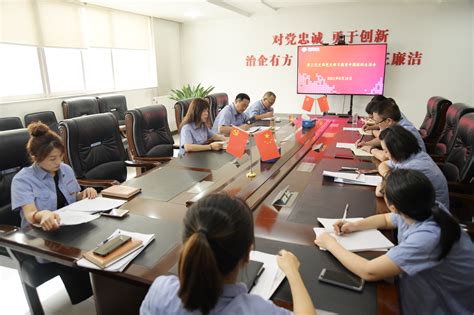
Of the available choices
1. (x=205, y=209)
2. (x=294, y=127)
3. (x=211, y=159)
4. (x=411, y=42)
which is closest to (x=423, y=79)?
(x=411, y=42)

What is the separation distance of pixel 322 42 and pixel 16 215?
532 cm

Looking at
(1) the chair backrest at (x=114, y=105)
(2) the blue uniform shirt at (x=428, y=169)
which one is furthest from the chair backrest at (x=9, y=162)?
(1) the chair backrest at (x=114, y=105)

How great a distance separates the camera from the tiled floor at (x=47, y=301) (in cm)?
182

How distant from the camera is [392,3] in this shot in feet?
17.0

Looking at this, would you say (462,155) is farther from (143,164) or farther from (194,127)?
(143,164)

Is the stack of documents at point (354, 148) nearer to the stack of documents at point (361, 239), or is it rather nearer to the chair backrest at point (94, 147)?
the stack of documents at point (361, 239)

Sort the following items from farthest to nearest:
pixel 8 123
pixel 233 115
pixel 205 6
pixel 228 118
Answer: pixel 205 6, pixel 233 115, pixel 228 118, pixel 8 123

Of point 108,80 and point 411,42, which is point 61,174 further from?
point 411,42

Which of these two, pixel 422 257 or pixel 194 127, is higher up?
pixel 194 127

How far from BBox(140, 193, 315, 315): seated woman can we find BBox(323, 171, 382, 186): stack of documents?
1274 millimetres

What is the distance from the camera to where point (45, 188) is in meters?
1.64

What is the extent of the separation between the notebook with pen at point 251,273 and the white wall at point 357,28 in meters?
5.33

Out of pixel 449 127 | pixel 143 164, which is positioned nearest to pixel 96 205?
pixel 143 164

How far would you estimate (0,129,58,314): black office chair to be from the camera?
1.47 meters
